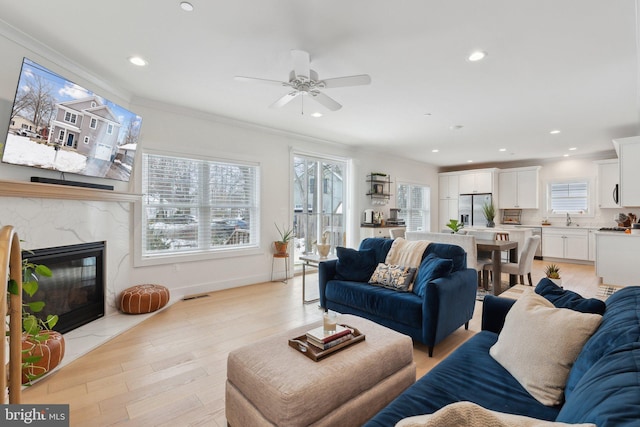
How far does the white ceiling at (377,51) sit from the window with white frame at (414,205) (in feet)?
11.8

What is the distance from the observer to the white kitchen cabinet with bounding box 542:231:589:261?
682 centimetres

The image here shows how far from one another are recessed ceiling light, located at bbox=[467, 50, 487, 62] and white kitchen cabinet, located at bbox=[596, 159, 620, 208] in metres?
6.17

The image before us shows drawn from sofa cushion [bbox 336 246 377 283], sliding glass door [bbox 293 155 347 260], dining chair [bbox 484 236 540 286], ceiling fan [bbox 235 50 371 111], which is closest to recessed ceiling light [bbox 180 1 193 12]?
ceiling fan [bbox 235 50 371 111]

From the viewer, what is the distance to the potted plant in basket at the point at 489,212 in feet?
26.3

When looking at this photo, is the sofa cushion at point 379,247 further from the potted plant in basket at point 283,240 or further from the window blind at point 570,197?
the window blind at point 570,197

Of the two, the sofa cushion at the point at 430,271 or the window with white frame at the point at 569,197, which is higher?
the window with white frame at the point at 569,197

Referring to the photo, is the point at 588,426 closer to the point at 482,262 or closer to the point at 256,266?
the point at 482,262

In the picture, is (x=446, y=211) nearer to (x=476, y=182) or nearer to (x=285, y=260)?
(x=476, y=182)

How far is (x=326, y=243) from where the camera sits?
4.10 meters

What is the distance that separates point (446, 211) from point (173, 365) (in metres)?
8.35

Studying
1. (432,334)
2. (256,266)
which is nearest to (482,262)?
(432,334)

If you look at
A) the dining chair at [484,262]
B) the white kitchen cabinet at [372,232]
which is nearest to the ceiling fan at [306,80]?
the dining chair at [484,262]

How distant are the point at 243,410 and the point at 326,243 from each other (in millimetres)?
2674

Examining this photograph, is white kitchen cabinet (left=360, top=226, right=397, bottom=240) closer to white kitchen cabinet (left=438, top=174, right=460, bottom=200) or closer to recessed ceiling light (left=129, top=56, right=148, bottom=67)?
white kitchen cabinet (left=438, top=174, right=460, bottom=200)
